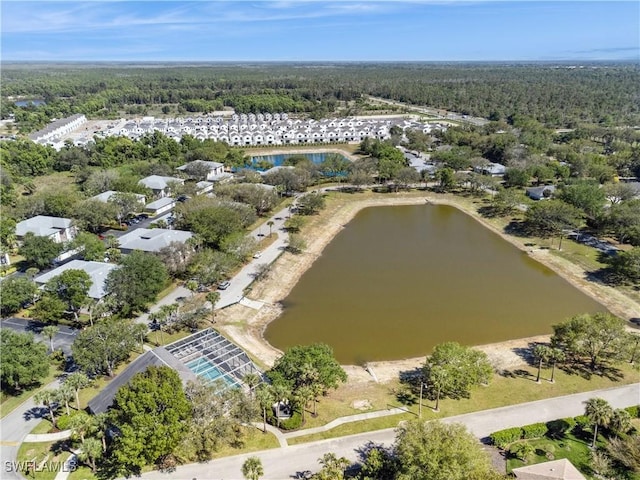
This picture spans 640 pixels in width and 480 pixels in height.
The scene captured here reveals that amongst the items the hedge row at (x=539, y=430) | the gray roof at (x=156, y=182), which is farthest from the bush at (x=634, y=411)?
the gray roof at (x=156, y=182)

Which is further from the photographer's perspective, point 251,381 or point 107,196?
point 107,196

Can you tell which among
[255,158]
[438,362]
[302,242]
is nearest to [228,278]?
[302,242]

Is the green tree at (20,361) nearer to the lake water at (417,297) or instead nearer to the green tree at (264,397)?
the green tree at (264,397)

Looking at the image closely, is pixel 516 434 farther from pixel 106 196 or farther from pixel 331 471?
pixel 106 196

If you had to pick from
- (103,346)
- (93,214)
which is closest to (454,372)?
(103,346)

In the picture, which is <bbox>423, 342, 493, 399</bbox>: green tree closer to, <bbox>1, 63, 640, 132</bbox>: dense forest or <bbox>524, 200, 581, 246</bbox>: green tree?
<bbox>524, 200, 581, 246</bbox>: green tree

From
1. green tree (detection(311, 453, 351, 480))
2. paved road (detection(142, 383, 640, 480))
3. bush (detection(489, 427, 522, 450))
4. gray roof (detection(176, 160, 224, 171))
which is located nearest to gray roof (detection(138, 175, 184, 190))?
gray roof (detection(176, 160, 224, 171))

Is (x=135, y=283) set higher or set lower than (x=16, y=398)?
higher
